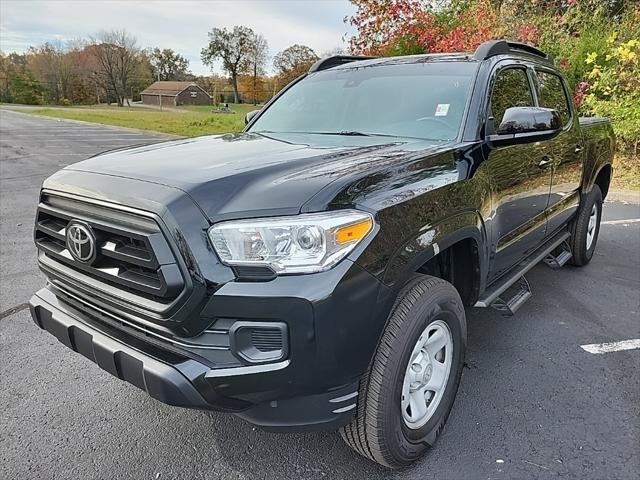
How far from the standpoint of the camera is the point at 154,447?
239 centimetres

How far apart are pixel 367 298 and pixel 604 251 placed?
4.91 m

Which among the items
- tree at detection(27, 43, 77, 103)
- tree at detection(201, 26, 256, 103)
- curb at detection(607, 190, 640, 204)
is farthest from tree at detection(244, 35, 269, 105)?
curb at detection(607, 190, 640, 204)

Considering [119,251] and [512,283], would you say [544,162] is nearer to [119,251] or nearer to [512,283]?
[512,283]

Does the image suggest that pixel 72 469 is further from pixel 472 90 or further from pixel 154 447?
pixel 472 90

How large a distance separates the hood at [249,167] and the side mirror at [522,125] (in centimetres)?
59

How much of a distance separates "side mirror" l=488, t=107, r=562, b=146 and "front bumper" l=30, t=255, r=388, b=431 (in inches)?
→ 58.3

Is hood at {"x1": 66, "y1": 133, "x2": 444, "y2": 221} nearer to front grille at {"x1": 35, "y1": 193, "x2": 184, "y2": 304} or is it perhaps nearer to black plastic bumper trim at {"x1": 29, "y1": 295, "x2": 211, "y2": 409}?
front grille at {"x1": 35, "y1": 193, "x2": 184, "y2": 304}

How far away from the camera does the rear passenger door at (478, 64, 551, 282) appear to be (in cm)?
285

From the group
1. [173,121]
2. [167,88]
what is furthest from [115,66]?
[173,121]

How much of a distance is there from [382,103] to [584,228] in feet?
8.99

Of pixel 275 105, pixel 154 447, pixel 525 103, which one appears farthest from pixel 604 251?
pixel 154 447

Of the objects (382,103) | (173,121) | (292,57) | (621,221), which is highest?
(292,57)

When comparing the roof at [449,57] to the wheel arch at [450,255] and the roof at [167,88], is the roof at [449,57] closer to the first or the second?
the wheel arch at [450,255]

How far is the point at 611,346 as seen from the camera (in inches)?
134
